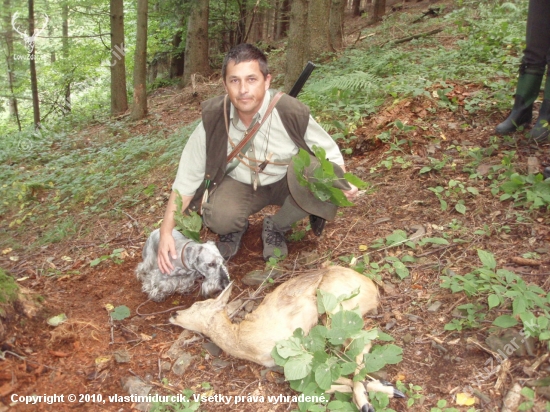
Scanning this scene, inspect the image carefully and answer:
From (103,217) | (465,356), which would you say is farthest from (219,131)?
(103,217)

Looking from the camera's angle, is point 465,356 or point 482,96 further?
point 482,96

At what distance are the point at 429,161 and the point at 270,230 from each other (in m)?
1.81

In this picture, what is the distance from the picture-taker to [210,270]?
3033 mm

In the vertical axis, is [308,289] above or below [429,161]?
below

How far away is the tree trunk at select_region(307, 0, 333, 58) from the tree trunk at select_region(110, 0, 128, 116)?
4.61 m

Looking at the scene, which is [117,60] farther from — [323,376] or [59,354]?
[323,376]

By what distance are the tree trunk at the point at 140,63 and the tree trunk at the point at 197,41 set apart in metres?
2.71

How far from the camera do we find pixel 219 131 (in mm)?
3207

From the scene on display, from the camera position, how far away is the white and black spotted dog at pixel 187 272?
9.95ft

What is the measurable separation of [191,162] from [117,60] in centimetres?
851

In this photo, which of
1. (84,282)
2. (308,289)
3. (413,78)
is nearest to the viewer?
(308,289)

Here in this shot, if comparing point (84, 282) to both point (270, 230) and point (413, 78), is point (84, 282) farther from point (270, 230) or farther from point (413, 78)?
point (413, 78)

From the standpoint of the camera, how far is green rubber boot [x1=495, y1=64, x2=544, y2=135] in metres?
4.07

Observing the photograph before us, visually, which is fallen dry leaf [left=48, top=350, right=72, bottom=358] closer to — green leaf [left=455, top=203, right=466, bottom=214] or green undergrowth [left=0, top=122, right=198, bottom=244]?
green undergrowth [left=0, top=122, right=198, bottom=244]
